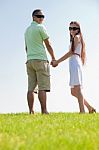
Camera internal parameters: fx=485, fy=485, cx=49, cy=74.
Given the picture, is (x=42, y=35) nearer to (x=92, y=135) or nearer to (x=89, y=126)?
(x=89, y=126)

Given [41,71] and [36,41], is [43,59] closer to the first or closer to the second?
[41,71]

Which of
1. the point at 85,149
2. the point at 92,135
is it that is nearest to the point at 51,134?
the point at 92,135

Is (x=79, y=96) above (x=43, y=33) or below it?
below

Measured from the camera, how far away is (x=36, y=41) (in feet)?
42.7

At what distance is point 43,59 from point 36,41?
1.74 feet

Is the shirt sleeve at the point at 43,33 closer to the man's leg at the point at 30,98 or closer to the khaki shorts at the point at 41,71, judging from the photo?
the khaki shorts at the point at 41,71

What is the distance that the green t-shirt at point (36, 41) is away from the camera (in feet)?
42.3

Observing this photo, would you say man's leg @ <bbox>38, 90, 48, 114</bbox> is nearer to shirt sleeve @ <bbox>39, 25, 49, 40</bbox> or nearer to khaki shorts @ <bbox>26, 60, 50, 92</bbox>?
khaki shorts @ <bbox>26, 60, 50, 92</bbox>

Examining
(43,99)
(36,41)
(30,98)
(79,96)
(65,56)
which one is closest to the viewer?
(43,99)

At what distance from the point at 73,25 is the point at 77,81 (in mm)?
1569

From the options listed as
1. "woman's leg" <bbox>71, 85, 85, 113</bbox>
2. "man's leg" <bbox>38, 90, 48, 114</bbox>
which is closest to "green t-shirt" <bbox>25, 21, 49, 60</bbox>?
"man's leg" <bbox>38, 90, 48, 114</bbox>

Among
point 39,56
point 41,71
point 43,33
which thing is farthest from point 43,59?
point 43,33

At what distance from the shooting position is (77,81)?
44.2 feet

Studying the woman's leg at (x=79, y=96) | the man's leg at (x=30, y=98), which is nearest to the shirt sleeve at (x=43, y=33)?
the man's leg at (x=30, y=98)
